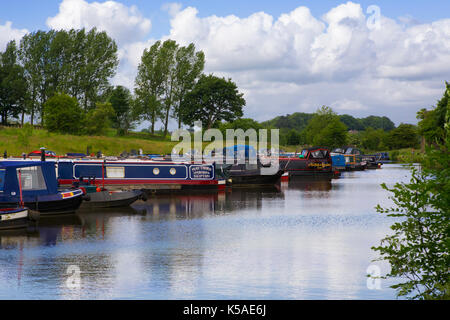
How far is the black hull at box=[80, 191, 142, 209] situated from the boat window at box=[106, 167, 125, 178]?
7791mm

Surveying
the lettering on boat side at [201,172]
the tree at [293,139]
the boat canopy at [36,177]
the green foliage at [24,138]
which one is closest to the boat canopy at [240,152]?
the lettering on boat side at [201,172]

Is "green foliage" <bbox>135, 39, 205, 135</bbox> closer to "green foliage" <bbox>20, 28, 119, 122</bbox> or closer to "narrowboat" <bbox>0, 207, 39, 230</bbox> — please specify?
"green foliage" <bbox>20, 28, 119, 122</bbox>

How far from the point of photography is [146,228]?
2570 centimetres

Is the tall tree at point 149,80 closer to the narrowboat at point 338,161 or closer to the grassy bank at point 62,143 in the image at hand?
the grassy bank at point 62,143

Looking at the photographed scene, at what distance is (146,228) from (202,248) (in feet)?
18.0

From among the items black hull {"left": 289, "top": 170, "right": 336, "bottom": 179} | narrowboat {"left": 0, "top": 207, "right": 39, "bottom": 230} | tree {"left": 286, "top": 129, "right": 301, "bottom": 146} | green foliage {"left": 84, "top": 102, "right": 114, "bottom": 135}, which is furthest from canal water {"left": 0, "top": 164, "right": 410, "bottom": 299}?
tree {"left": 286, "top": 129, "right": 301, "bottom": 146}

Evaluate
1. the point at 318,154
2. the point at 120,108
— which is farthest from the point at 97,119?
the point at 318,154

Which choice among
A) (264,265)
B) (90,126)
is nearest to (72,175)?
(264,265)

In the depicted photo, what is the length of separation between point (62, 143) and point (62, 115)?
29.9 ft

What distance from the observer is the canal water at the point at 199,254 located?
49.6 feet

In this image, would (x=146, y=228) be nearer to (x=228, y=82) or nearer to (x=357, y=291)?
(x=357, y=291)

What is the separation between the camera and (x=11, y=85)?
89188mm

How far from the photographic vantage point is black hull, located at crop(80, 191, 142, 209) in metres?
31.2
